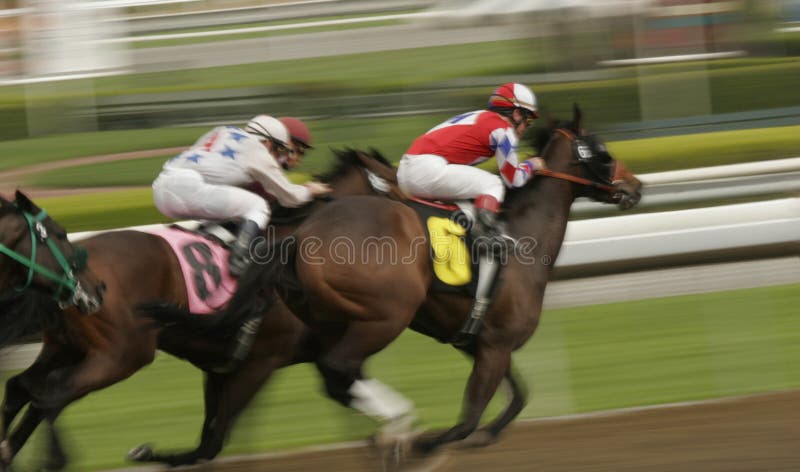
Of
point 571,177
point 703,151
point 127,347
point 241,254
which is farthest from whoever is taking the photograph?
point 703,151

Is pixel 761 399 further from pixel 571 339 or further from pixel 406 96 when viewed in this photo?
pixel 406 96

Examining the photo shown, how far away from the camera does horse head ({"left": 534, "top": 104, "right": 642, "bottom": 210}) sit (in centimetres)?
573

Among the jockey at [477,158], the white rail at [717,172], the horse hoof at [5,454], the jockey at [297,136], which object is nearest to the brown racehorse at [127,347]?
the horse hoof at [5,454]

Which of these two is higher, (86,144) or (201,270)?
(201,270)

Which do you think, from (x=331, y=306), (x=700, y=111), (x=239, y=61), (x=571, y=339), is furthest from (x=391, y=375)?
(x=239, y=61)

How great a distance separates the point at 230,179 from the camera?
530 centimetres

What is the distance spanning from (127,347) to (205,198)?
85cm

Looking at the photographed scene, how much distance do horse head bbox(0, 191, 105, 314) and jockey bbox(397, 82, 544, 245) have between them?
1623mm

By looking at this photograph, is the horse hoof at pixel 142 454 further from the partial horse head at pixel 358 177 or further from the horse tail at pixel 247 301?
the partial horse head at pixel 358 177

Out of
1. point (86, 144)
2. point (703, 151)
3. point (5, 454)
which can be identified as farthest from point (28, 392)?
point (86, 144)

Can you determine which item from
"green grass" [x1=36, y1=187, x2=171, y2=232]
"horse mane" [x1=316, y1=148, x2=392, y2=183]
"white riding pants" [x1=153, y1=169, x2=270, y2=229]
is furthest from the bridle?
"green grass" [x1=36, y1=187, x2=171, y2=232]

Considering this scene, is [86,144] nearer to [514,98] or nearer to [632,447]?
[514,98]

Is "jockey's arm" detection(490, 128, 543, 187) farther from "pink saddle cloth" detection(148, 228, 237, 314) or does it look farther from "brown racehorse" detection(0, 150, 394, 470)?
"pink saddle cloth" detection(148, 228, 237, 314)

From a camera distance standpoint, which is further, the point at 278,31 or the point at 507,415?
the point at 278,31
